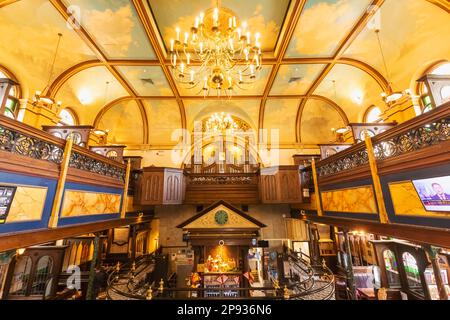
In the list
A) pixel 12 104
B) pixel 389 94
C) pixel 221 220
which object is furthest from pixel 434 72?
pixel 12 104

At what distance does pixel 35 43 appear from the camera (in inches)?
238

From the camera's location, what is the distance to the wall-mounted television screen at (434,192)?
2488 millimetres

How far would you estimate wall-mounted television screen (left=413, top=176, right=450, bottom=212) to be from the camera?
2.49 m

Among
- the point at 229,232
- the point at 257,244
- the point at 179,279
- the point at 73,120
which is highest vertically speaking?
the point at 73,120

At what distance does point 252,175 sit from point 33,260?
8.34m

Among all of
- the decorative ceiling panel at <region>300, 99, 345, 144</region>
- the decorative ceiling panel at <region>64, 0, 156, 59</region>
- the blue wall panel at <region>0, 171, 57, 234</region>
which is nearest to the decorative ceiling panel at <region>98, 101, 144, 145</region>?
the decorative ceiling panel at <region>64, 0, 156, 59</region>

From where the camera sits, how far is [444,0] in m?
4.30

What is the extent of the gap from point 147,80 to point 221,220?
273 inches

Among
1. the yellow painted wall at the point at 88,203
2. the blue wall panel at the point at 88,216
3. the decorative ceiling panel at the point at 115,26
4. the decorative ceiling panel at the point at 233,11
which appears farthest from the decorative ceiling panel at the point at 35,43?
the yellow painted wall at the point at 88,203

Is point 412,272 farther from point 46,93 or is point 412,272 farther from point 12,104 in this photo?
point 12,104

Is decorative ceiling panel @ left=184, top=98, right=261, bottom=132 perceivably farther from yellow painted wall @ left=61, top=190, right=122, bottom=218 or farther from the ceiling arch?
yellow painted wall @ left=61, top=190, right=122, bottom=218

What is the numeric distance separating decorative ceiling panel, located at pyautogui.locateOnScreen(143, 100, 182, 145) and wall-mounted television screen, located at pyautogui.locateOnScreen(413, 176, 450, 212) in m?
9.71

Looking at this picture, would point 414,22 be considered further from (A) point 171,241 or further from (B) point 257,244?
(A) point 171,241

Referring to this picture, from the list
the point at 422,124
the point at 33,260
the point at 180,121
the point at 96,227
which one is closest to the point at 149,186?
the point at 96,227
